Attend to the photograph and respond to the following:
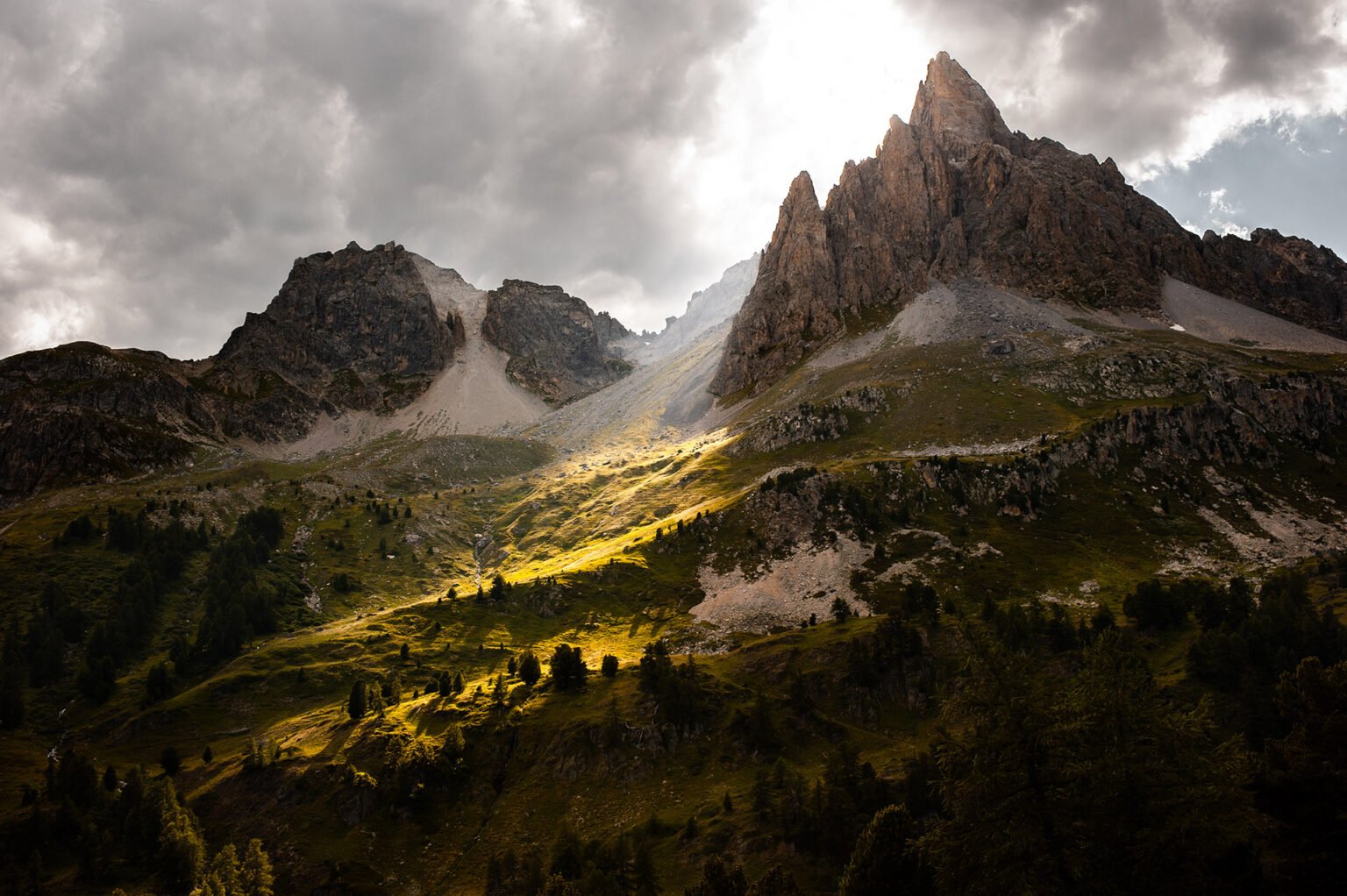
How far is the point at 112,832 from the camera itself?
2625 inches

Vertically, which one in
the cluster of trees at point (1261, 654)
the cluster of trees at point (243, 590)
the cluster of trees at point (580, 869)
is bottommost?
the cluster of trees at point (580, 869)

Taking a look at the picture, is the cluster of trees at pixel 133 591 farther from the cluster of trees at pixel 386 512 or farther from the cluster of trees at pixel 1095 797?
the cluster of trees at pixel 1095 797

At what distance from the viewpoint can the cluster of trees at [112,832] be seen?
60812 mm

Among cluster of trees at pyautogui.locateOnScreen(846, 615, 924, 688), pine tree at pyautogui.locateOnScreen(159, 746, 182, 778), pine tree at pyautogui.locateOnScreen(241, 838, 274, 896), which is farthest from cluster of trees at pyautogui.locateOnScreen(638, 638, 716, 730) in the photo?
pine tree at pyautogui.locateOnScreen(159, 746, 182, 778)

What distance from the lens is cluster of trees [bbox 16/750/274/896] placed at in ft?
200

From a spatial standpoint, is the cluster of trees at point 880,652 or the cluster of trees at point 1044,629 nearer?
the cluster of trees at point 1044,629

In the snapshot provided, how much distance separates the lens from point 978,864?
25.4 m

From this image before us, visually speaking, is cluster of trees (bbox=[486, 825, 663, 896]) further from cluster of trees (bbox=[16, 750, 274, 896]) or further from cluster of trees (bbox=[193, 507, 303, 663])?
cluster of trees (bbox=[193, 507, 303, 663])

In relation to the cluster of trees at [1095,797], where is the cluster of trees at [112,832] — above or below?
below

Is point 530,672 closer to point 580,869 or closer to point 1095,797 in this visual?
point 580,869

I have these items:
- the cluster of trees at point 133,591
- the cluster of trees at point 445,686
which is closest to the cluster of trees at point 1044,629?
the cluster of trees at point 445,686

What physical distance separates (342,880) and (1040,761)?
59.0 meters

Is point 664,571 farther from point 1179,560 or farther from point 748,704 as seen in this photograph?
point 1179,560

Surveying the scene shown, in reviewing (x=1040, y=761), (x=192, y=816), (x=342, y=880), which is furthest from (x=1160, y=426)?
(x=192, y=816)
